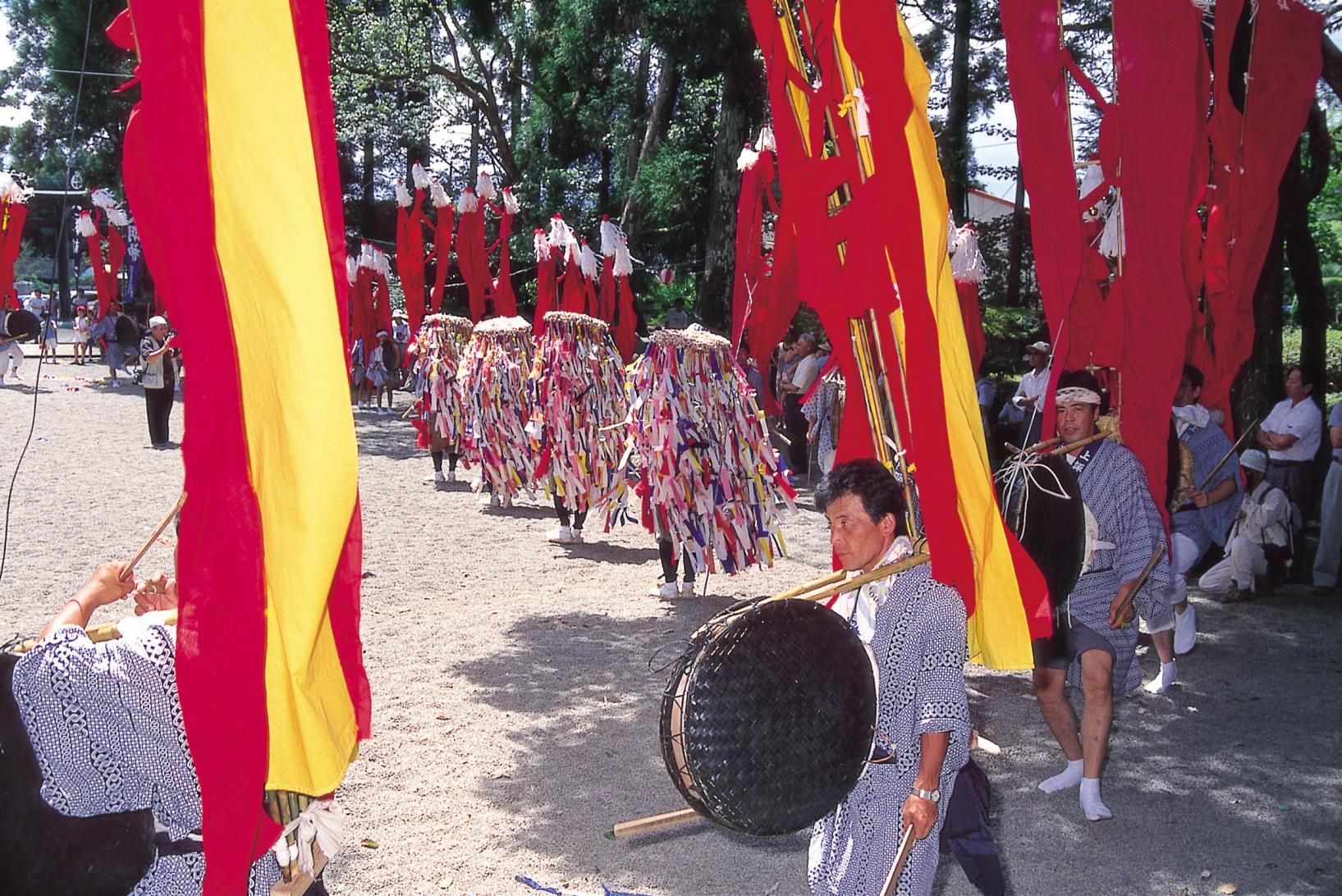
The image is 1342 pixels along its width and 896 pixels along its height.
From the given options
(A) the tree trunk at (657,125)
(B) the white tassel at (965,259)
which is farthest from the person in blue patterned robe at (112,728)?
(A) the tree trunk at (657,125)

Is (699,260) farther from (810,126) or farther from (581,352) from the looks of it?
(810,126)

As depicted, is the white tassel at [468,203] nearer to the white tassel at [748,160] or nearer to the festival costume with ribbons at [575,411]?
the festival costume with ribbons at [575,411]

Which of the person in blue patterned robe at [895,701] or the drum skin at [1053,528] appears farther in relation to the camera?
the drum skin at [1053,528]

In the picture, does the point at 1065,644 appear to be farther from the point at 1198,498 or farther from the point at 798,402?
the point at 798,402

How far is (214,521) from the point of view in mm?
2232

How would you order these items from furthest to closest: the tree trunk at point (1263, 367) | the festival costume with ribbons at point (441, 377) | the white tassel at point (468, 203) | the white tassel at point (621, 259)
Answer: the white tassel at point (468, 203), the festival costume with ribbons at point (441, 377), the white tassel at point (621, 259), the tree trunk at point (1263, 367)

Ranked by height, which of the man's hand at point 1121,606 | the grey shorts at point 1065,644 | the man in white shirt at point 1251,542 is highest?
the man's hand at point 1121,606

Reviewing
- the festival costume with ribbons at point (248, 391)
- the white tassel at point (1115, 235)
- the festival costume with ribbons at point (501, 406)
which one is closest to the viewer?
the festival costume with ribbons at point (248, 391)

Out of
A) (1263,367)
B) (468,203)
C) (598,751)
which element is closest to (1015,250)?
(1263,367)

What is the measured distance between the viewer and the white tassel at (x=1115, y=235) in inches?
194

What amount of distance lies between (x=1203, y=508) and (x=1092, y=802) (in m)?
2.86

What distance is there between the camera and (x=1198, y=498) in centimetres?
654

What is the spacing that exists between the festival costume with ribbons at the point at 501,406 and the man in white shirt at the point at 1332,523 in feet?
20.9

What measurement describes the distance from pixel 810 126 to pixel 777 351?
43.6 feet
